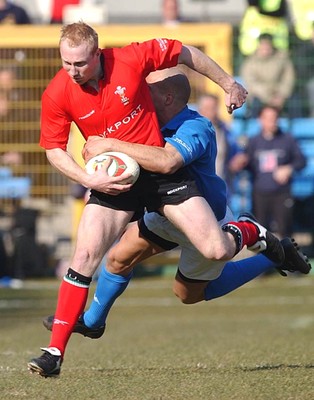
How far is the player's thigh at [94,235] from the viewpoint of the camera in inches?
270

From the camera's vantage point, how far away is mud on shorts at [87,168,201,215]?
23.0 ft

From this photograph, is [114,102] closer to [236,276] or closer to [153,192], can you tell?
[153,192]

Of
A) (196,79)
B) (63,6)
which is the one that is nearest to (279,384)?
(196,79)

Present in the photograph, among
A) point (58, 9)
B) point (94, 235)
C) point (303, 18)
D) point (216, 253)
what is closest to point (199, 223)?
point (216, 253)

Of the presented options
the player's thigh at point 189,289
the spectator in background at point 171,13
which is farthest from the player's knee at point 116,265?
the spectator in background at point 171,13

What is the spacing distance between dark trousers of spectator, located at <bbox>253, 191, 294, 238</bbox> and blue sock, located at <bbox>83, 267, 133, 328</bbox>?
24.9 feet

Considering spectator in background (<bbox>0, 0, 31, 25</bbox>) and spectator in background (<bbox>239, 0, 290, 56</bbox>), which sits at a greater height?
spectator in background (<bbox>239, 0, 290, 56</bbox>)

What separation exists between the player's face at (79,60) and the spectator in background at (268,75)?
29.9 ft

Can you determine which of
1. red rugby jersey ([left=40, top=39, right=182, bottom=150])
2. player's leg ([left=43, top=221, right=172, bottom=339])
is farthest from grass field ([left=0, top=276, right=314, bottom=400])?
red rugby jersey ([left=40, top=39, right=182, bottom=150])

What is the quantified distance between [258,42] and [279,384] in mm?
10131

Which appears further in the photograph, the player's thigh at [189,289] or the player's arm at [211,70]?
the player's thigh at [189,289]

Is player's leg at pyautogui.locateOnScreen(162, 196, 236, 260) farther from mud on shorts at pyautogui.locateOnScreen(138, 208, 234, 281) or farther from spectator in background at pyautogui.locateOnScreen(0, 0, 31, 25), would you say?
spectator in background at pyautogui.locateOnScreen(0, 0, 31, 25)

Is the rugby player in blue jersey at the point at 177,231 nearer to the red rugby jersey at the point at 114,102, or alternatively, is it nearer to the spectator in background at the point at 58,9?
the red rugby jersey at the point at 114,102

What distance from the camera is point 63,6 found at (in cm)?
1775
